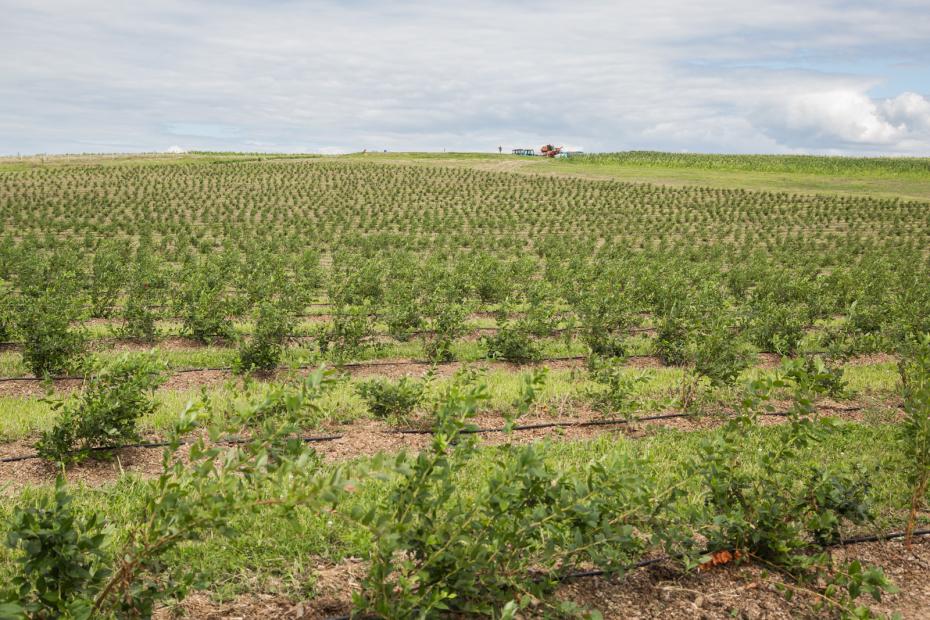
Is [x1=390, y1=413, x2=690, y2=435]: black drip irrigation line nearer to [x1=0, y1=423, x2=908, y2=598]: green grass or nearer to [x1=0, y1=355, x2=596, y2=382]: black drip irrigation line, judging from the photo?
[x1=0, y1=423, x2=908, y2=598]: green grass

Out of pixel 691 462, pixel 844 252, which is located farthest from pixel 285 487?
pixel 844 252

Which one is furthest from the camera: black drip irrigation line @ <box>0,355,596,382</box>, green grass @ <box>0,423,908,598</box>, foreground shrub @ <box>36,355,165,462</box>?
black drip irrigation line @ <box>0,355,596,382</box>

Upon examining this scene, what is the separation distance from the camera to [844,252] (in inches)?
1164

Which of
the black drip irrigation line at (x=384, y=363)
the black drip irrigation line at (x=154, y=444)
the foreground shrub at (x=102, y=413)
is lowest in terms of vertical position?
the black drip irrigation line at (x=384, y=363)

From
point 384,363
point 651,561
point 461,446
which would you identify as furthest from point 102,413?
point 384,363

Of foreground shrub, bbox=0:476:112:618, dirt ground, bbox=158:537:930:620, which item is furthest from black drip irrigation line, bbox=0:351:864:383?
foreground shrub, bbox=0:476:112:618

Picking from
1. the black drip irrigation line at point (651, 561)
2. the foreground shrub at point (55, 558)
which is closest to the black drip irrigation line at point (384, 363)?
the black drip irrigation line at point (651, 561)

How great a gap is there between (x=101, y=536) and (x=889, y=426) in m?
7.96

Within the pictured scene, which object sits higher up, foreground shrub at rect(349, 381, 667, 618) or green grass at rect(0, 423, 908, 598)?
foreground shrub at rect(349, 381, 667, 618)

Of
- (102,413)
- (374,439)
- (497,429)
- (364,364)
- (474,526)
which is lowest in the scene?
(364,364)

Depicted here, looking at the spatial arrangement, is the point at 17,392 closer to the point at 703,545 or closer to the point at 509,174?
the point at 703,545

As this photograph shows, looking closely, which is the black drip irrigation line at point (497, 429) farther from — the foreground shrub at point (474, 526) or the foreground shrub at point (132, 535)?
the foreground shrub at point (132, 535)

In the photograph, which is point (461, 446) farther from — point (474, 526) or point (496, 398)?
point (496, 398)

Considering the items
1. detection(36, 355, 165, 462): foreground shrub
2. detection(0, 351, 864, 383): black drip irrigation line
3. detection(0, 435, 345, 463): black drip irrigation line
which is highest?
detection(36, 355, 165, 462): foreground shrub
